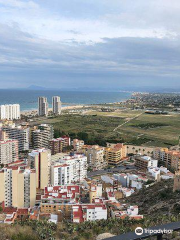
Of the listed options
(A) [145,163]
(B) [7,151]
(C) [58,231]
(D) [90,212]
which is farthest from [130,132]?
(C) [58,231]

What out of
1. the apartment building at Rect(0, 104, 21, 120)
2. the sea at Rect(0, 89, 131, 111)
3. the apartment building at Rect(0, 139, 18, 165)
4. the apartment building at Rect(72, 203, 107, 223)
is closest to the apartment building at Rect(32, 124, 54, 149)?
the apartment building at Rect(0, 139, 18, 165)

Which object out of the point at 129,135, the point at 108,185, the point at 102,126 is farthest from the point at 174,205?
the point at 102,126

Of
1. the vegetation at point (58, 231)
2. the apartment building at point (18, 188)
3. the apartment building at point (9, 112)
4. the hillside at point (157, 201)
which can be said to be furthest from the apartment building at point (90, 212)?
the apartment building at point (9, 112)

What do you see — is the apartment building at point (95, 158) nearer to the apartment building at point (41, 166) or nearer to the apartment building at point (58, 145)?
the apartment building at point (58, 145)

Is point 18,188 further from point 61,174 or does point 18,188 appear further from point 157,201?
point 157,201

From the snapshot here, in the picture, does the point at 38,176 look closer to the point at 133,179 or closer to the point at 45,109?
the point at 133,179

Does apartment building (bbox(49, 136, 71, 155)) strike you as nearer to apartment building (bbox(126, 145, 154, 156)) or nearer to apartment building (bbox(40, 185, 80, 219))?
apartment building (bbox(126, 145, 154, 156))
